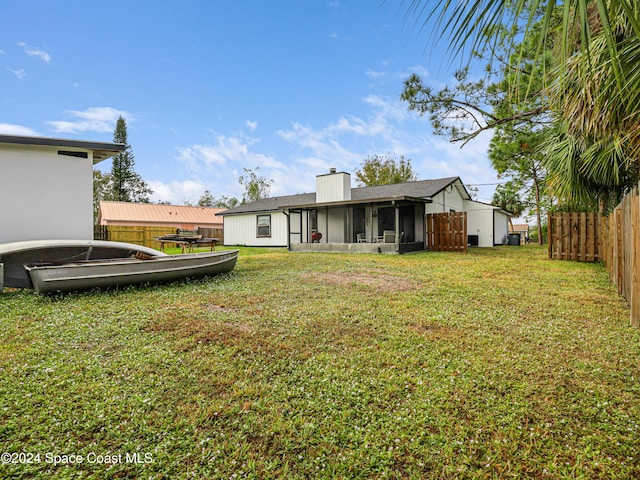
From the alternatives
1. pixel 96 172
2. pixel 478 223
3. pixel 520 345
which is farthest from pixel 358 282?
pixel 96 172

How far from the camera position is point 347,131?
2159cm

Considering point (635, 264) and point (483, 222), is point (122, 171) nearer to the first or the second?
point (483, 222)

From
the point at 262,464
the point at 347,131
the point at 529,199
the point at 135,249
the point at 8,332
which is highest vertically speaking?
the point at 347,131

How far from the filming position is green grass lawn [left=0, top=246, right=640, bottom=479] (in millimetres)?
1778

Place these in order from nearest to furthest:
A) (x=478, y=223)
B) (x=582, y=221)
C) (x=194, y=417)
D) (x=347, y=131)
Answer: (x=194, y=417) < (x=582, y=221) < (x=478, y=223) < (x=347, y=131)

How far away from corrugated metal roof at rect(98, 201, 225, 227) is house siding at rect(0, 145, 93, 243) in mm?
20270

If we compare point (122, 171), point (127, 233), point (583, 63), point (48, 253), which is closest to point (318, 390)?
point (583, 63)

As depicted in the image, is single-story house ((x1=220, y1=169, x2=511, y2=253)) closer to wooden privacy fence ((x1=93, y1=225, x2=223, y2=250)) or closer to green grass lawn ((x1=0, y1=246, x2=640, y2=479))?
wooden privacy fence ((x1=93, y1=225, x2=223, y2=250))

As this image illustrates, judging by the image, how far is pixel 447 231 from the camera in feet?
46.9

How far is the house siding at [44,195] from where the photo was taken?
7.28m

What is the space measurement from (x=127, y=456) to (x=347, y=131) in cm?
2177

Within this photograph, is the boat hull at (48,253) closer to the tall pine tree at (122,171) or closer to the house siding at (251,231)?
the house siding at (251,231)

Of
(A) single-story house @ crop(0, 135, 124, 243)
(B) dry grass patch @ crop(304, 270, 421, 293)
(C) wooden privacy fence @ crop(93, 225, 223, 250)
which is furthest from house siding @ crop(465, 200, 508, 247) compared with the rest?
(A) single-story house @ crop(0, 135, 124, 243)

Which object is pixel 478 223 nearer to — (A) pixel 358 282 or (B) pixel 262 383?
(A) pixel 358 282
